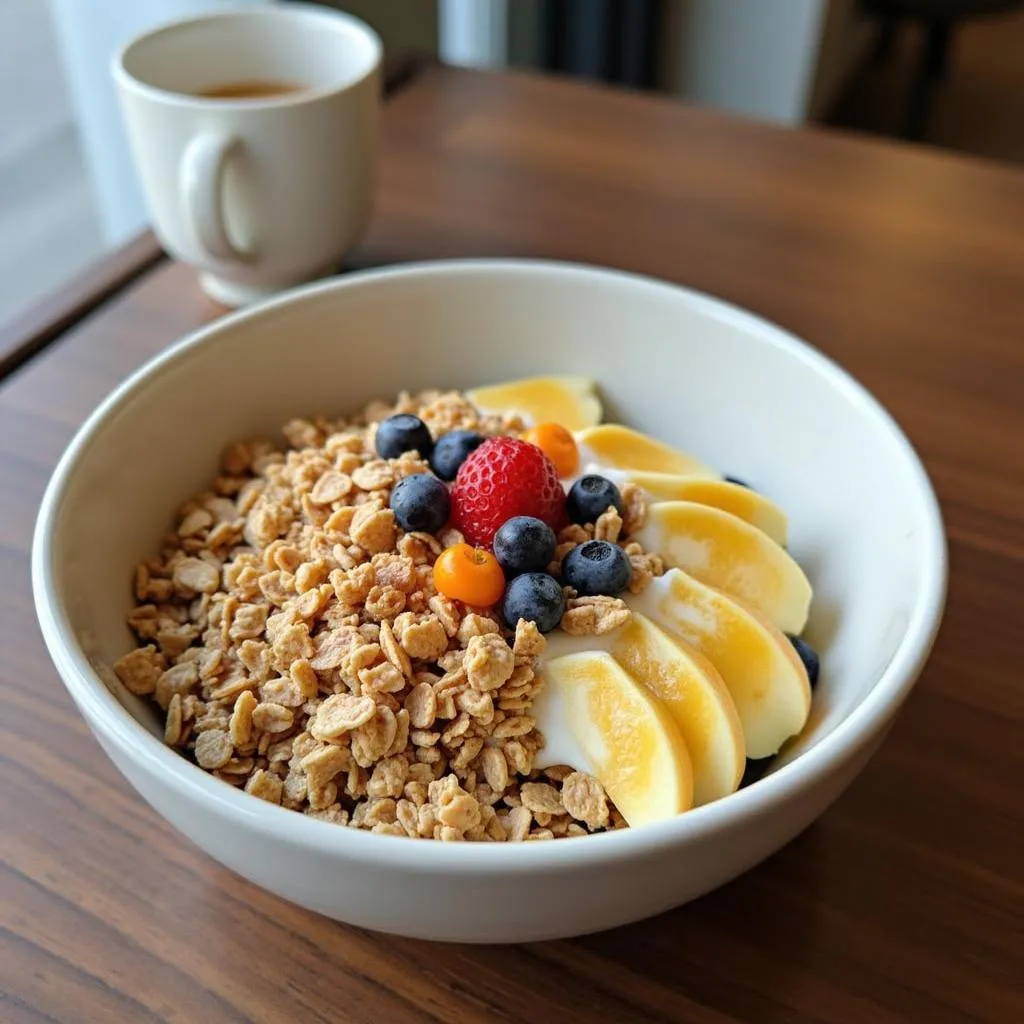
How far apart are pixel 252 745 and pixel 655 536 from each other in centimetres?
25

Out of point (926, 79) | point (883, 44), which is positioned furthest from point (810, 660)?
point (883, 44)

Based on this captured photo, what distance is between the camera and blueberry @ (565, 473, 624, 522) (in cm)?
62

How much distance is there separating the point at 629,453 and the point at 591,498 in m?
0.10

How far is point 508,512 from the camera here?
0.60 meters

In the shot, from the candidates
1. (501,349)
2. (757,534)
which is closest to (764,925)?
(757,534)

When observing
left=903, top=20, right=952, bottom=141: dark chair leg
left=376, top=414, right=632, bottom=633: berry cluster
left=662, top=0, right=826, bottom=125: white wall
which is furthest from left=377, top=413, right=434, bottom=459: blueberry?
left=903, top=20, right=952, bottom=141: dark chair leg

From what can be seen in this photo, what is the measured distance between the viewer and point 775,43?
→ 2578mm

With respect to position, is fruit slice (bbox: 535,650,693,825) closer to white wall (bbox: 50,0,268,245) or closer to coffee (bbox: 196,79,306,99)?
coffee (bbox: 196,79,306,99)

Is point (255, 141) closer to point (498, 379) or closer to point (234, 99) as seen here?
point (234, 99)

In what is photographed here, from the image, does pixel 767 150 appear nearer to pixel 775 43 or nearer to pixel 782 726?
pixel 782 726

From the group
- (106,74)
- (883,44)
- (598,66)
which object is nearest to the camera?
(106,74)

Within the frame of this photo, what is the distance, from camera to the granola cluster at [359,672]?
517mm

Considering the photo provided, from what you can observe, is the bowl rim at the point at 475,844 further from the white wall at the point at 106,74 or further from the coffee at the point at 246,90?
the white wall at the point at 106,74

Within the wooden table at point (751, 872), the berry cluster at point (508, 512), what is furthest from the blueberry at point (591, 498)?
the wooden table at point (751, 872)
